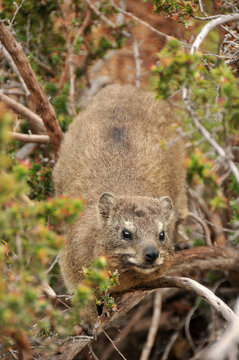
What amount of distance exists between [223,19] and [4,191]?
225 centimetres

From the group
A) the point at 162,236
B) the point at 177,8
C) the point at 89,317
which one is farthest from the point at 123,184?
the point at 177,8

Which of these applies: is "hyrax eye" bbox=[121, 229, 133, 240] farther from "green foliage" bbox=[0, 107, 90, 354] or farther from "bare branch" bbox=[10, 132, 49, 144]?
"bare branch" bbox=[10, 132, 49, 144]

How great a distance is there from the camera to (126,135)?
5.13 meters

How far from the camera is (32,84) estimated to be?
15.7 feet

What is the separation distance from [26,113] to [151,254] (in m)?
2.71

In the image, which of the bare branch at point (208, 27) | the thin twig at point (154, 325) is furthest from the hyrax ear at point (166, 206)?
the bare branch at point (208, 27)

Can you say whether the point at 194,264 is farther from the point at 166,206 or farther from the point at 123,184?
the point at 123,184

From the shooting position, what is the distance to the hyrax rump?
4.05 m

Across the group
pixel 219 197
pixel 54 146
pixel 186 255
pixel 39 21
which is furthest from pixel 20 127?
pixel 219 197

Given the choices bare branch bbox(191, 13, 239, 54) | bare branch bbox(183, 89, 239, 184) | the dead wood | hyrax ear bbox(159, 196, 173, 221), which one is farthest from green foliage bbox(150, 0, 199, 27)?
the dead wood

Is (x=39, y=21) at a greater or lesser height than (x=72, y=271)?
greater

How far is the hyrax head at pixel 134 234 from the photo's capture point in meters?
3.88

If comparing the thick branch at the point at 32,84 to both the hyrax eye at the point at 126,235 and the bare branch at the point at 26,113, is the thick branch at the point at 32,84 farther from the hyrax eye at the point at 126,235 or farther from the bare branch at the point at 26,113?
the hyrax eye at the point at 126,235

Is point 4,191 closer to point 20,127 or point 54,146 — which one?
point 54,146
